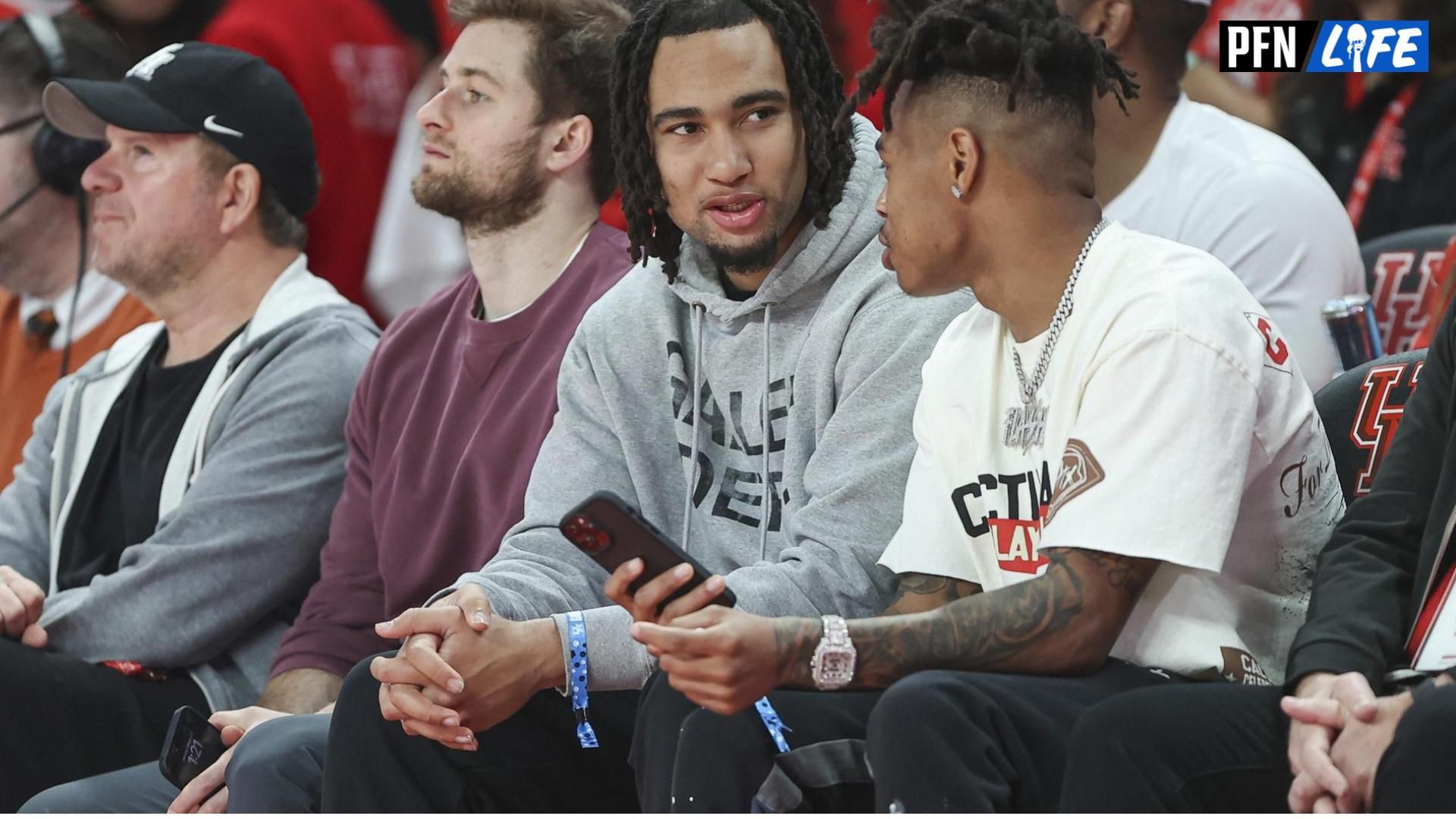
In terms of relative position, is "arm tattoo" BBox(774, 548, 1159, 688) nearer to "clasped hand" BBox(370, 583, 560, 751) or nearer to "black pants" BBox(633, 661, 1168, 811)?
"black pants" BBox(633, 661, 1168, 811)

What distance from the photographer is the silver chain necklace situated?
262 centimetres

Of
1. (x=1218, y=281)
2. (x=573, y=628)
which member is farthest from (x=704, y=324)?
(x=1218, y=281)

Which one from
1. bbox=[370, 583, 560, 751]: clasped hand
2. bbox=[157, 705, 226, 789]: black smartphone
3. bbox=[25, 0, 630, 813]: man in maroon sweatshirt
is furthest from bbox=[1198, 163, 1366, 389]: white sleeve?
bbox=[157, 705, 226, 789]: black smartphone

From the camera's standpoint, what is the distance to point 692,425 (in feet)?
10.4

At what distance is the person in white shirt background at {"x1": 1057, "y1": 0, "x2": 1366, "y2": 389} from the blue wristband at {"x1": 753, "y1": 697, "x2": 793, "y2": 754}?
194 cm

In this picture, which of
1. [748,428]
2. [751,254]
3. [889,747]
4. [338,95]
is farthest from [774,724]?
[338,95]

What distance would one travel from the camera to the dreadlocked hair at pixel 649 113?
3.20 metres

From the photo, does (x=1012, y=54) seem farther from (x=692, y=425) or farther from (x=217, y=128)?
(x=217, y=128)

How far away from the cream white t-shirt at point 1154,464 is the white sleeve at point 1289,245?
4.77ft

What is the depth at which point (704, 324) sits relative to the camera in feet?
10.6

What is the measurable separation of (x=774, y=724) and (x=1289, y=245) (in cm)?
219

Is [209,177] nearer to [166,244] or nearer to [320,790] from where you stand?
[166,244]

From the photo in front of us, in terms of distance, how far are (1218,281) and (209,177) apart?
247 centimetres

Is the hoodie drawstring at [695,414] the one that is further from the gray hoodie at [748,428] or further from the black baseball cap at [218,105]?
the black baseball cap at [218,105]
